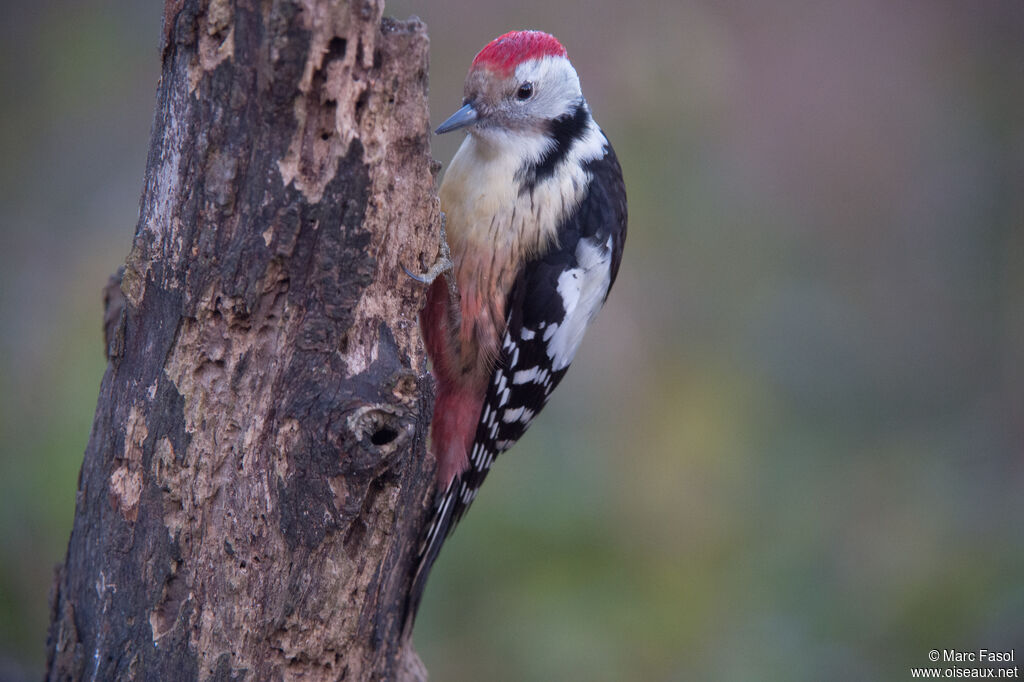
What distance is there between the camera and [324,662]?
193 centimetres

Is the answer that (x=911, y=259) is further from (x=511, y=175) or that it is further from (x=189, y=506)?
(x=189, y=506)

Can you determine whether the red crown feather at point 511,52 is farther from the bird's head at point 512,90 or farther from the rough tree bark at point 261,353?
the rough tree bark at point 261,353

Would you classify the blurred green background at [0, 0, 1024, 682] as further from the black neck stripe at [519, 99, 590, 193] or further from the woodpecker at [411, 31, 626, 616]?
the black neck stripe at [519, 99, 590, 193]

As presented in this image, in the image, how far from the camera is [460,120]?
2236 millimetres

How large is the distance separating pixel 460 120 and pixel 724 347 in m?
2.31

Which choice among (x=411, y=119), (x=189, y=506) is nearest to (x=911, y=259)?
(x=411, y=119)

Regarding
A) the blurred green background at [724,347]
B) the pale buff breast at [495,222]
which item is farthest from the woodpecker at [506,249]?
the blurred green background at [724,347]

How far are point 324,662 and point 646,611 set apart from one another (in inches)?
63.5

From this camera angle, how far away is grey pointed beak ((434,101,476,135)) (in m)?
2.21

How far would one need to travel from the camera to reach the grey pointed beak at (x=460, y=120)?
7.26 ft

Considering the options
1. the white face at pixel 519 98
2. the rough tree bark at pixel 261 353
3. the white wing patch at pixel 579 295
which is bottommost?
the rough tree bark at pixel 261 353

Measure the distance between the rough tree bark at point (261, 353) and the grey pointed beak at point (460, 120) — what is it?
15.7 inches

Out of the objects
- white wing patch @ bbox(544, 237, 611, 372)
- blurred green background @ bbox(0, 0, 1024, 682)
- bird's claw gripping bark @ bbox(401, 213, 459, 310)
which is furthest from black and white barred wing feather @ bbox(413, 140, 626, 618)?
blurred green background @ bbox(0, 0, 1024, 682)

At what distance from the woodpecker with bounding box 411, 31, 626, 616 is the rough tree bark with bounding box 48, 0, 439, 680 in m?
0.40
